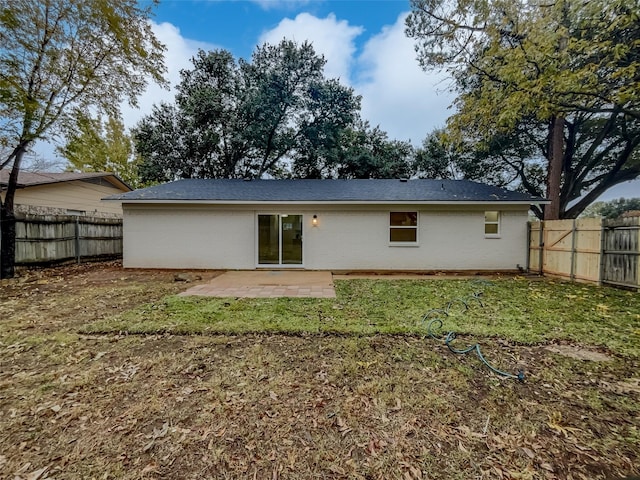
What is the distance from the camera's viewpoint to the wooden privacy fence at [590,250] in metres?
6.66

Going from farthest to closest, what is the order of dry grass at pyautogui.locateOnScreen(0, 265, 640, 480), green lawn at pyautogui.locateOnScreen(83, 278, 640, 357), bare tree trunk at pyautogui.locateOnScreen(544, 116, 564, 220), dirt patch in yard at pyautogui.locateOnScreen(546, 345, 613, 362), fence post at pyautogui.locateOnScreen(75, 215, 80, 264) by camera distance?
1. bare tree trunk at pyautogui.locateOnScreen(544, 116, 564, 220)
2. fence post at pyautogui.locateOnScreen(75, 215, 80, 264)
3. green lawn at pyautogui.locateOnScreen(83, 278, 640, 357)
4. dirt patch in yard at pyautogui.locateOnScreen(546, 345, 613, 362)
5. dry grass at pyautogui.locateOnScreen(0, 265, 640, 480)

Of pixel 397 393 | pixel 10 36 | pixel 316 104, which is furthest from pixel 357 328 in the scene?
pixel 316 104

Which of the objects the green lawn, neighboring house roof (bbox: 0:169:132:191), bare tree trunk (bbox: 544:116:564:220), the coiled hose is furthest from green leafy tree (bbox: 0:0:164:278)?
bare tree trunk (bbox: 544:116:564:220)

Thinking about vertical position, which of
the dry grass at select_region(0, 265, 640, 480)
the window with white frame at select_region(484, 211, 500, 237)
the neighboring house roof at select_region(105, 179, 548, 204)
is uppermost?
the neighboring house roof at select_region(105, 179, 548, 204)

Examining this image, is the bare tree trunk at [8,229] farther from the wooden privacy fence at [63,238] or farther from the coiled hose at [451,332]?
the coiled hose at [451,332]

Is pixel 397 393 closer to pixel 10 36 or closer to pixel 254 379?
pixel 254 379

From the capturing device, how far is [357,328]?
4.18m

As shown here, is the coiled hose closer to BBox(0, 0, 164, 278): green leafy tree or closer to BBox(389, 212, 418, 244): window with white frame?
BBox(389, 212, 418, 244): window with white frame

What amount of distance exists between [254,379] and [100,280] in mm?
Result: 7146

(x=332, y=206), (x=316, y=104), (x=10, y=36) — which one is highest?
(x=316, y=104)

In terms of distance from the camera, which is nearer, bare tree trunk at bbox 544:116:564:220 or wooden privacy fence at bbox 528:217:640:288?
wooden privacy fence at bbox 528:217:640:288

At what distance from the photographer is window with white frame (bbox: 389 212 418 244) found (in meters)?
9.84

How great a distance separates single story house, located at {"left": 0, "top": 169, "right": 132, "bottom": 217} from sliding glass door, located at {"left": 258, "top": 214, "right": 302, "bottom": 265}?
8.36 meters

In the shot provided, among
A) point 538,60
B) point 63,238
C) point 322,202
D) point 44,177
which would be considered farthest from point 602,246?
point 44,177
